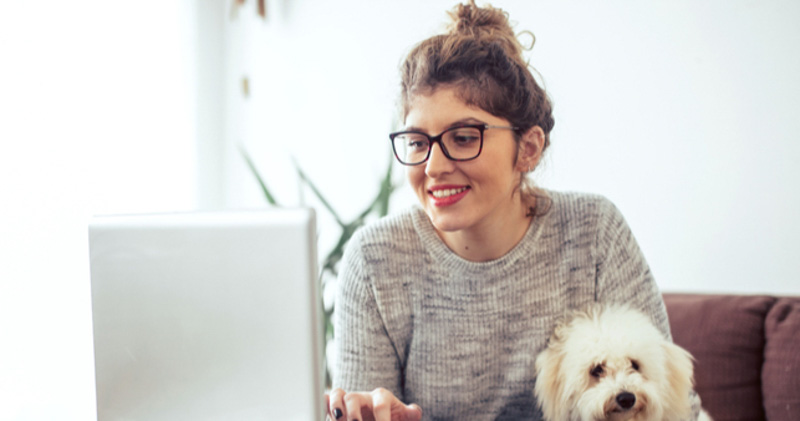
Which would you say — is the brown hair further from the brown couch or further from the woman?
the brown couch

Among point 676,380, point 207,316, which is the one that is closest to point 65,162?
point 207,316

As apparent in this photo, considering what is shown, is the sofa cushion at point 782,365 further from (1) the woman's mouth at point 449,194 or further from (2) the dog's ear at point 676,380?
(1) the woman's mouth at point 449,194

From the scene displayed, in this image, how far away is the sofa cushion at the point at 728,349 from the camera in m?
1.35

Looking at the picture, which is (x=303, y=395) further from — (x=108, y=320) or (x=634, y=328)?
(x=634, y=328)

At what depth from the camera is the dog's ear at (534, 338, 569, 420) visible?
1.01 m

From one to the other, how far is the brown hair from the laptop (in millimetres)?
598

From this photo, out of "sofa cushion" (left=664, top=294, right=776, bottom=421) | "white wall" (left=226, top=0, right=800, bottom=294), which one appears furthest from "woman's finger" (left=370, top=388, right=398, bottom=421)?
"sofa cushion" (left=664, top=294, right=776, bottom=421)

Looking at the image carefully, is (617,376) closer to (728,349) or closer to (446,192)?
(446,192)

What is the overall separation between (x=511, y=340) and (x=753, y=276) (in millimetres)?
890

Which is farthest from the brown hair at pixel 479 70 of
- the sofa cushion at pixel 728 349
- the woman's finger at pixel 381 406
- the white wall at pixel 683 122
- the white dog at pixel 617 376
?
the sofa cushion at pixel 728 349

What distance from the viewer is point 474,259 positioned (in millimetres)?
1194

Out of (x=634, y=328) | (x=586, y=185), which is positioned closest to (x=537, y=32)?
(x=586, y=185)

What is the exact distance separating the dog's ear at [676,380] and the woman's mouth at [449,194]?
1.37ft

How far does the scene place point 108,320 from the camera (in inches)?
26.7
